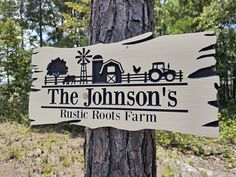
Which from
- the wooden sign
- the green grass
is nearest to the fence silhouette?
the wooden sign

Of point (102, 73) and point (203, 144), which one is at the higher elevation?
point (102, 73)

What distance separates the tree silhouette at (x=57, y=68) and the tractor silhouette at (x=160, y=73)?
43cm

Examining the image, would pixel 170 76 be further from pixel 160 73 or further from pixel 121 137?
pixel 121 137

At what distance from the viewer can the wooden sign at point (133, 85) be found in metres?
1.04

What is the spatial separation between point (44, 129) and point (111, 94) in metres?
5.01

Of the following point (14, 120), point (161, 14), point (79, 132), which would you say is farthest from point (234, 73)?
point (14, 120)

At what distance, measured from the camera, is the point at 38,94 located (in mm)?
1373

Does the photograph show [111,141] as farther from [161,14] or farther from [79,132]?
[161,14]

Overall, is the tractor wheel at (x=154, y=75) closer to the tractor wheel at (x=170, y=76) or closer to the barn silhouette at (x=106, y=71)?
the tractor wheel at (x=170, y=76)

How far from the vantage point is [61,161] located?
136 inches

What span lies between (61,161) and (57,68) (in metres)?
2.38

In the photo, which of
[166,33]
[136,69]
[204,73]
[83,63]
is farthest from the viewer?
[166,33]

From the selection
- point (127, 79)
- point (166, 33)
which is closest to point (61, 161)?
point (127, 79)

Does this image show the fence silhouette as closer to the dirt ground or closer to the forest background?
the dirt ground
